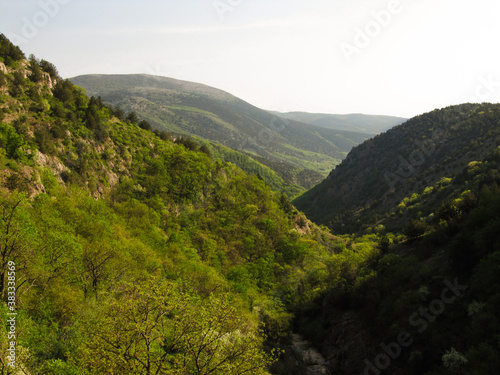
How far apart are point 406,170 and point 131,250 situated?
5112 inches

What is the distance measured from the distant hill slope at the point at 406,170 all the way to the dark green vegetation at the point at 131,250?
28379 millimetres

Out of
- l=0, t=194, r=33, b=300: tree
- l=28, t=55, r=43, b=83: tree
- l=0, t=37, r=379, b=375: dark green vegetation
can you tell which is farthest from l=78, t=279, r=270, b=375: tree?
l=28, t=55, r=43, b=83: tree

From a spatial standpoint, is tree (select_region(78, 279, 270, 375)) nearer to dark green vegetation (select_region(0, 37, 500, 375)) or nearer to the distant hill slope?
dark green vegetation (select_region(0, 37, 500, 375))

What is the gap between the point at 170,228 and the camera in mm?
50469

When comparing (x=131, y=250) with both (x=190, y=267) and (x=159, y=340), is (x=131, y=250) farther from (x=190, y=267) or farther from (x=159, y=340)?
(x=159, y=340)

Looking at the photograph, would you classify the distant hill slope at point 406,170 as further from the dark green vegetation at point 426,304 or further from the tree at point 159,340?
the tree at point 159,340

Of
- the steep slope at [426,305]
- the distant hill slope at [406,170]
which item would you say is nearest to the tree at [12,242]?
the steep slope at [426,305]

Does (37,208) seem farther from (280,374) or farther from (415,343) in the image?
(415,343)

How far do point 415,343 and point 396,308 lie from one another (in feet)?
12.9

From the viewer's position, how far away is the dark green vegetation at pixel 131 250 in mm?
13914

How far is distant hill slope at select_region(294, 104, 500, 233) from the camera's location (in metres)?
89.5

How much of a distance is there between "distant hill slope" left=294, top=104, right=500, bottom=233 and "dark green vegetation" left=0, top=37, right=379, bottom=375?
28.4 m

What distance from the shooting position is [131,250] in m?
31.8

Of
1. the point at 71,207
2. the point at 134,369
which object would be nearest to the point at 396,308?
the point at 134,369
